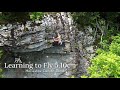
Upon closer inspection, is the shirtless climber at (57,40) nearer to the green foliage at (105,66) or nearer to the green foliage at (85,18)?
the green foliage at (85,18)

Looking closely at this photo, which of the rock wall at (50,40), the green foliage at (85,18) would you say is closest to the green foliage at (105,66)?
the rock wall at (50,40)

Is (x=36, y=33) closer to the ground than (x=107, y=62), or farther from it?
farther from it

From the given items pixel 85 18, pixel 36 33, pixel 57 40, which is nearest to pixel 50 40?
pixel 57 40

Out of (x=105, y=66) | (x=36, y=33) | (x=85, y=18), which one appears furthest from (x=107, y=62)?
(x=36, y=33)

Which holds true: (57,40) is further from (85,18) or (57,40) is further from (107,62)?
(107,62)

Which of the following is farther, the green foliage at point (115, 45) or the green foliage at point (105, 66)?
the green foliage at point (115, 45)

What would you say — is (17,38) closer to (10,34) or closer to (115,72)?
(10,34)

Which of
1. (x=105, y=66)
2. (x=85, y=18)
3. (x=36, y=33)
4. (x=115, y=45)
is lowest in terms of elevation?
(x=105, y=66)

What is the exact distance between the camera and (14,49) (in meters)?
4.54

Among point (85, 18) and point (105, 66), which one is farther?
point (85, 18)

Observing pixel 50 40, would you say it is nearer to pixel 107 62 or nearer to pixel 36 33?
pixel 36 33
